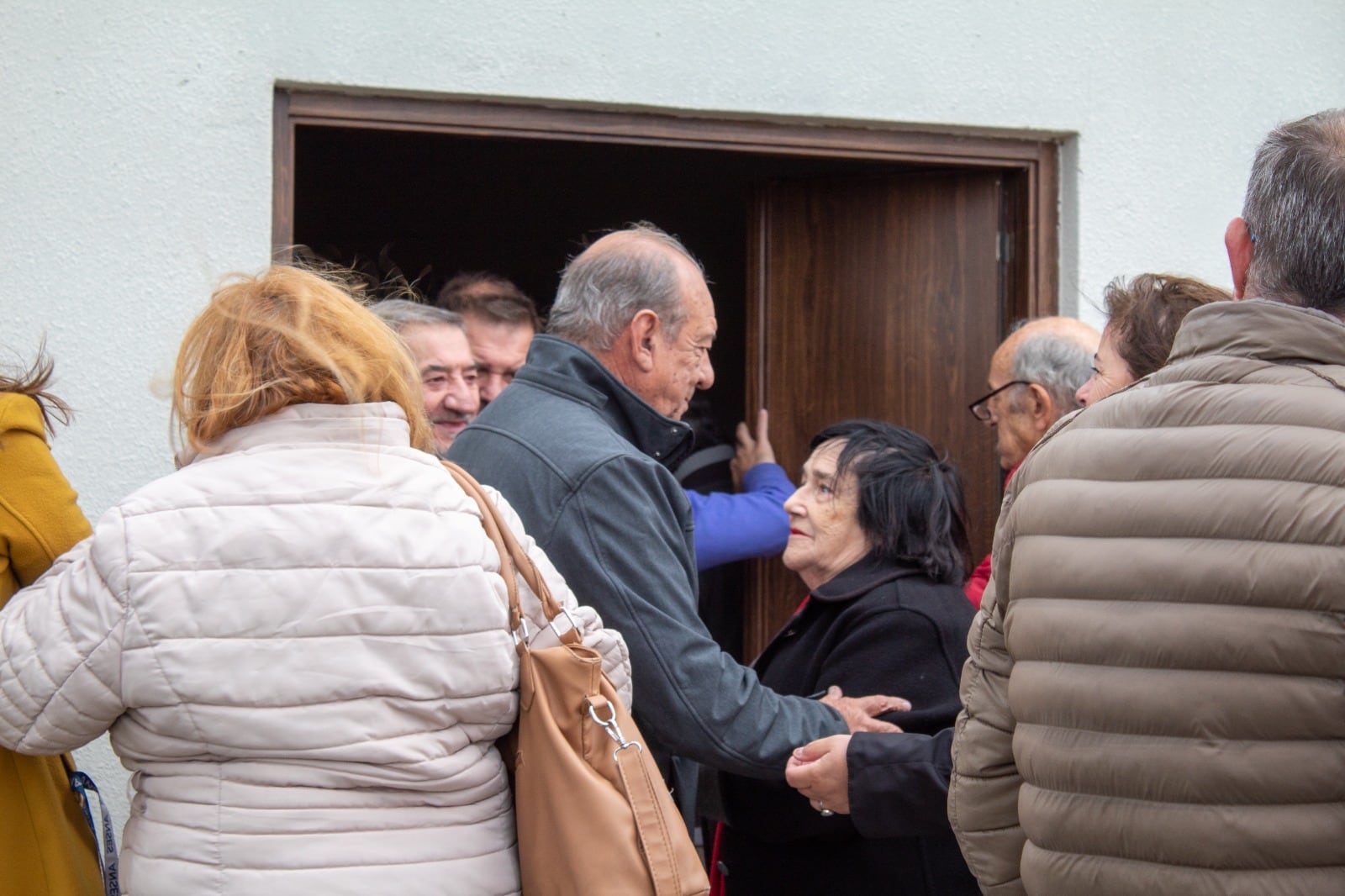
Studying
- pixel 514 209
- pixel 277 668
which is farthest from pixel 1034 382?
pixel 514 209

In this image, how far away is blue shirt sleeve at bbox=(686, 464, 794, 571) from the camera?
3.65m

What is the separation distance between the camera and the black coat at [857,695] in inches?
108

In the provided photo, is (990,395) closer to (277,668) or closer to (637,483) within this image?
(637,483)

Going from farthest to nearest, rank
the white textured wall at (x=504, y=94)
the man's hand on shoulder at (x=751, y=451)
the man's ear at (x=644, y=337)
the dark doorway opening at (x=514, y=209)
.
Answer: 1. the dark doorway opening at (x=514, y=209)
2. the man's hand on shoulder at (x=751, y=451)
3. the white textured wall at (x=504, y=94)
4. the man's ear at (x=644, y=337)

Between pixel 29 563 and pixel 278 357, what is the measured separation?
521 mm

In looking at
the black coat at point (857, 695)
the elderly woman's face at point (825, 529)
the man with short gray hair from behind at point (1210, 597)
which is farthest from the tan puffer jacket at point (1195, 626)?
the elderly woman's face at point (825, 529)

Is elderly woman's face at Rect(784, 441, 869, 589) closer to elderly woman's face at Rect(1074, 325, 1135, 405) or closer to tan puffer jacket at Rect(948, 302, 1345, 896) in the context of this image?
elderly woman's face at Rect(1074, 325, 1135, 405)

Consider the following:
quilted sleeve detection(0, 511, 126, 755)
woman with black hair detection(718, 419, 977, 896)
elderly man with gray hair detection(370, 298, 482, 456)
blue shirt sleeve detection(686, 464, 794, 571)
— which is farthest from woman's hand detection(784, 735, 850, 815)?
elderly man with gray hair detection(370, 298, 482, 456)

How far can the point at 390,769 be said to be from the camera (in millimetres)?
1885

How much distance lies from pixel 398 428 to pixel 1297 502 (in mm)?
1211

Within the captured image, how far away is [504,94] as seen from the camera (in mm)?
3439

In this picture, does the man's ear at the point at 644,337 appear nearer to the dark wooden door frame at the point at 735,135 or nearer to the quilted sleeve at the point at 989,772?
the dark wooden door frame at the point at 735,135

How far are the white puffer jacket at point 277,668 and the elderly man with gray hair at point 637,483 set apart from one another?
21.6 inches

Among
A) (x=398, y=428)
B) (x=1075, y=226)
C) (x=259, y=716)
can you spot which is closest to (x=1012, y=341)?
(x=1075, y=226)
